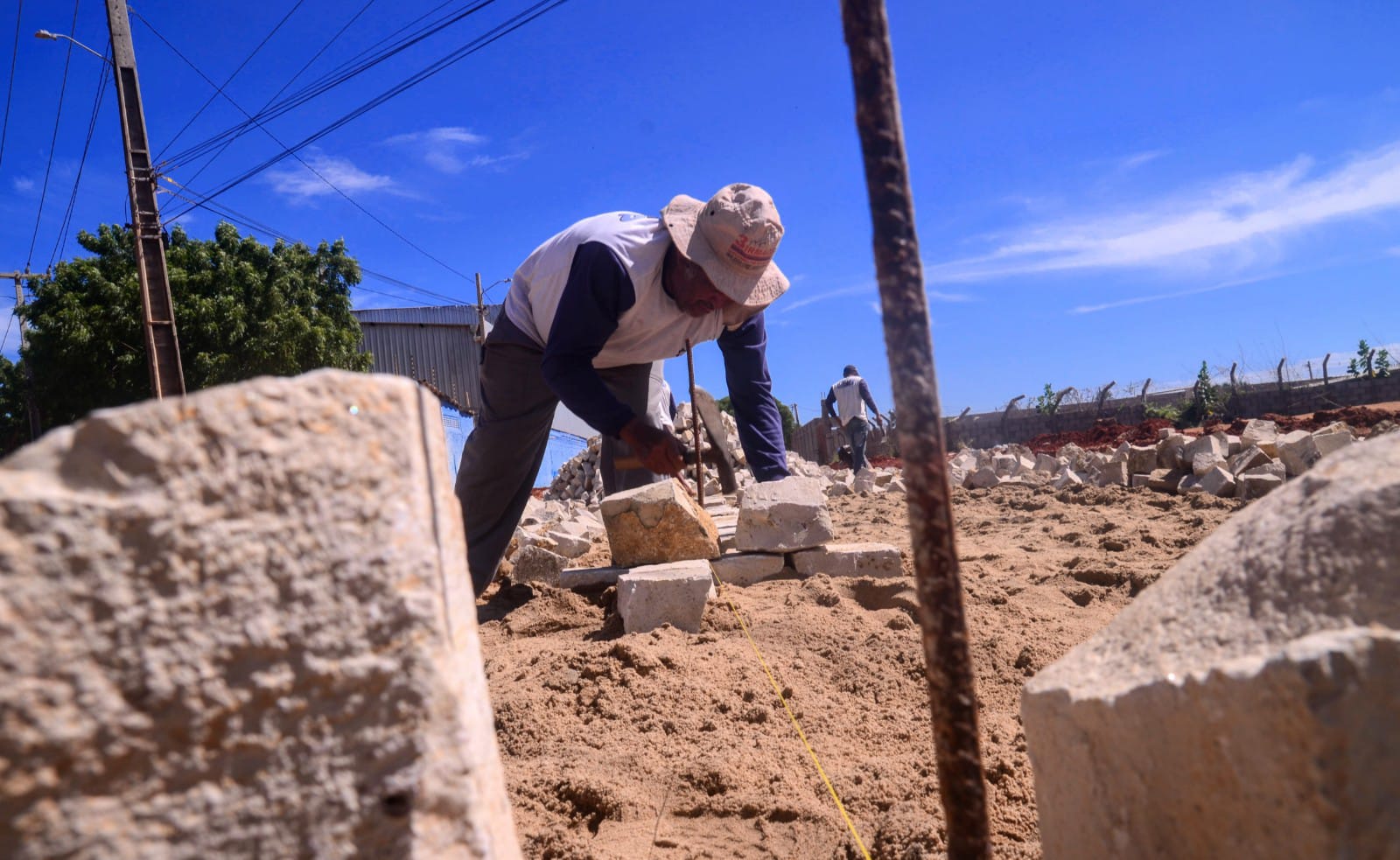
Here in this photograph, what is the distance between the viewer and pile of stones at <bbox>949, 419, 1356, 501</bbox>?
6.72 meters

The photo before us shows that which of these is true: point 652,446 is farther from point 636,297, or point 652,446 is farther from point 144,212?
point 144,212

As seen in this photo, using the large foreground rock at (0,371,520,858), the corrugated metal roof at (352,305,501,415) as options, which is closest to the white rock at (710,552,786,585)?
the large foreground rock at (0,371,520,858)

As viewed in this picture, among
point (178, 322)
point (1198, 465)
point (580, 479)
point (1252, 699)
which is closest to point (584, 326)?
point (1252, 699)

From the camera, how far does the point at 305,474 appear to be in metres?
0.97

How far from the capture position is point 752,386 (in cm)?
427

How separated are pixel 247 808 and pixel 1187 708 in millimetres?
1046

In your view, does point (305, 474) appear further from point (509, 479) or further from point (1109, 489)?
point (1109, 489)

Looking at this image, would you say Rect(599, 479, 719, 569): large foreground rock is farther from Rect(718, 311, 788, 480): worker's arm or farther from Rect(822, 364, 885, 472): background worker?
Rect(822, 364, 885, 472): background worker

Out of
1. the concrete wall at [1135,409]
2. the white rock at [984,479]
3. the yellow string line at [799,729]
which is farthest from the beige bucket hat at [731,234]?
the concrete wall at [1135,409]

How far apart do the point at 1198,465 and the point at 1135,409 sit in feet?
36.1

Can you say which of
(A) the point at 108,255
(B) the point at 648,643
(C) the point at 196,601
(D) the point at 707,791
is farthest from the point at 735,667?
(A) the point at 108,255

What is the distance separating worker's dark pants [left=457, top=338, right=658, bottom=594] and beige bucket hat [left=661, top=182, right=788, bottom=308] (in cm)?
79

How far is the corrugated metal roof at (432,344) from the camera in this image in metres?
23.4

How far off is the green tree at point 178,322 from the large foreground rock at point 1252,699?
15971mm
